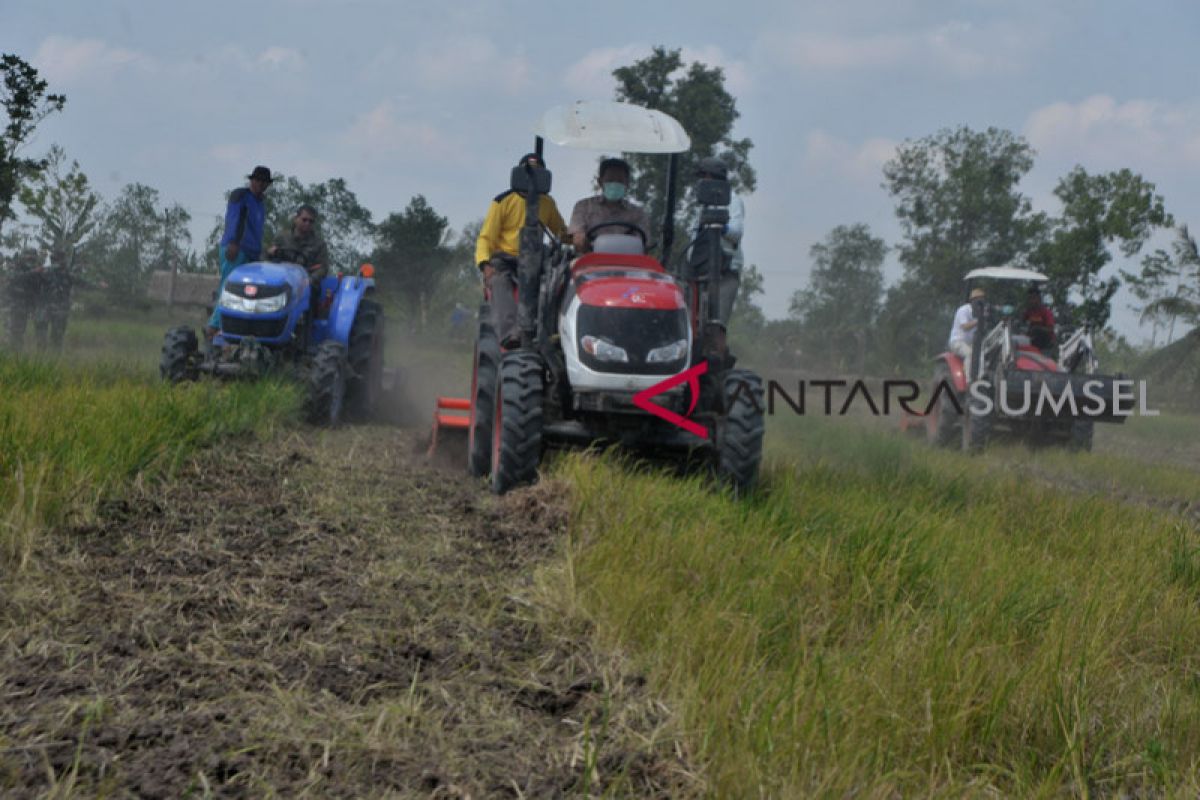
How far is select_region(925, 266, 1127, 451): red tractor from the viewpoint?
11641 mm

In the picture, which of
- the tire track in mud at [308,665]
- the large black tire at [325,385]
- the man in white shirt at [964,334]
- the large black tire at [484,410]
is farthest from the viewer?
the man in white shirt at [964,334]

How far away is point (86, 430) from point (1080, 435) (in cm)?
999

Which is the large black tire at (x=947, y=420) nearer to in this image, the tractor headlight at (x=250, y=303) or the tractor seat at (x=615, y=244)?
the tractor seat at (x=615, y=244)

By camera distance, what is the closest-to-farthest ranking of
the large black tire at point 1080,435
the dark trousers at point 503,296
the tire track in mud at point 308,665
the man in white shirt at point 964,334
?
1. the tire track in mud at point 308,665
2. the dark trousers at point 503,296
3. the large black tire at point 1080,435
4. the man in white shirt at point 964,334

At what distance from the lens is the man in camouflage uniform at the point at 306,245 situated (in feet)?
32.9

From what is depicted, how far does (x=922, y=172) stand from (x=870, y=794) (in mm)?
36439

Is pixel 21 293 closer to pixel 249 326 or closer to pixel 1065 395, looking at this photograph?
pixel 249 326

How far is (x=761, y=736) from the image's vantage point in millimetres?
2826

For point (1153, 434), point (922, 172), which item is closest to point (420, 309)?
point (922, 172)

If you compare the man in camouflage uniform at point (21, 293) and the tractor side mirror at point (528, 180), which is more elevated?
the tractor side mirror at point (528, 180)

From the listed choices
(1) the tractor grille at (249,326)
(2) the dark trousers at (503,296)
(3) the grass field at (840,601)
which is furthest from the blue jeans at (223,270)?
(2) the dark trousers at (503,296)

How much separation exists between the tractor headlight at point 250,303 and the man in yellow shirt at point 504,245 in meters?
2.09

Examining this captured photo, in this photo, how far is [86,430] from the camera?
534 centimetres

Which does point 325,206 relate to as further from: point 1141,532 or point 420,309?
point 1141,532
